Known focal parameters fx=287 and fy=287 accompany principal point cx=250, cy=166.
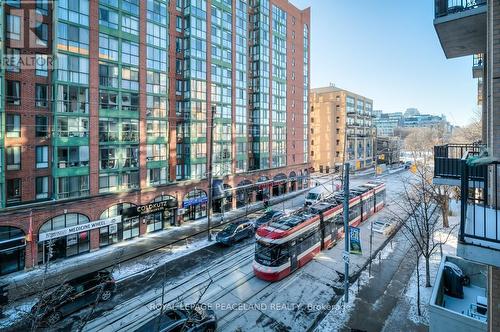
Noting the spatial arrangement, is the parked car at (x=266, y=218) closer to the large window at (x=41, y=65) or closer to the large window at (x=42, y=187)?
the large window at (x=42, y=187)

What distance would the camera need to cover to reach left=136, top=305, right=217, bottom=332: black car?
1051 centimetres

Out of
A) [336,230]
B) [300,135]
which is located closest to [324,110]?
[300,135]

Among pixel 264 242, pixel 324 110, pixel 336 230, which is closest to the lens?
pixel 264 242

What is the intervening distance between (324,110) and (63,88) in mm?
59596

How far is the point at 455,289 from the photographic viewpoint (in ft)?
40.4

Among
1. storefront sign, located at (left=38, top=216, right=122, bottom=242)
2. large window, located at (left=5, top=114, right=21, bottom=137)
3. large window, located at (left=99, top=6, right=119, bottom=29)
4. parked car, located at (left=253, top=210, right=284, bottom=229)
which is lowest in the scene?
parked car, located at (left=253, top=210, right=284, bottom=229)

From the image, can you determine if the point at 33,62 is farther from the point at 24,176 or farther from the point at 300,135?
the point at 300,135

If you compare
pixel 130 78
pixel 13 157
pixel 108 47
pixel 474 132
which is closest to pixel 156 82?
pixel 130 78

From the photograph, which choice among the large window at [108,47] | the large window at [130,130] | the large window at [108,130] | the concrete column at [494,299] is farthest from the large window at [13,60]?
the concrete column at [494,299]

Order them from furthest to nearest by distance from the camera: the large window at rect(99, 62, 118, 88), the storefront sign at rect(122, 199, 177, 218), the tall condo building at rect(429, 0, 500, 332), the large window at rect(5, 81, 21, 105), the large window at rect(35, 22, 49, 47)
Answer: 1. the storefront sign at rect(122, 199, 177, 218)
2. the large window at rect(99, 62, 118, 88)
3. the large window at rect(35, 22, 49, 47)
4. the large window at rect(5, 81, 21, 105)
5. the tall condo building at rect(429, 0, 500, 332)

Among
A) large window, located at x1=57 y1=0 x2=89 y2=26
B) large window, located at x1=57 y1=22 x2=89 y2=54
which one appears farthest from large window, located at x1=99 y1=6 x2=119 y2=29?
large window, located at x1=57 y1=22 x2=89 y2=54

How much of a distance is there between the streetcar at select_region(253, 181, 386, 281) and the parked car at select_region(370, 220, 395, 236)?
2286 millimetres

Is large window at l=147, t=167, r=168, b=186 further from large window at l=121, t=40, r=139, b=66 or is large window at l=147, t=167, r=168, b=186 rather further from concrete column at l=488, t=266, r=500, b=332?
concrete column at l=488, t=266, r=500, b=332

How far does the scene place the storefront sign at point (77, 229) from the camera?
19330mm
